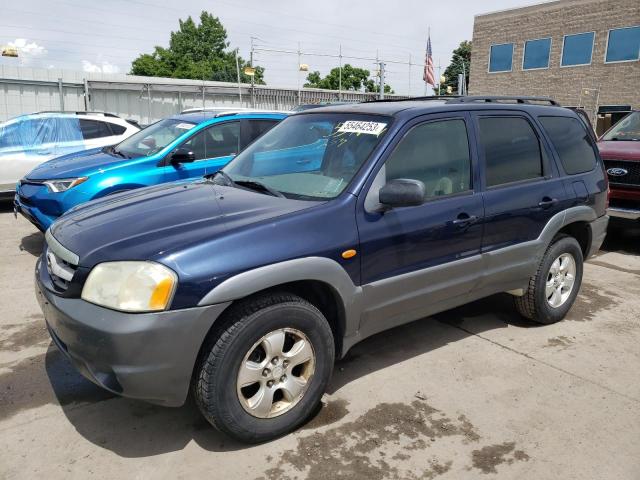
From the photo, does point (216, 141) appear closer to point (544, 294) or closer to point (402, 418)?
point (544, 294)

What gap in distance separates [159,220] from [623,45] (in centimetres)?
2981

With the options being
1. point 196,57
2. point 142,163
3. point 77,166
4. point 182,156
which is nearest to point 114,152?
point 77,166

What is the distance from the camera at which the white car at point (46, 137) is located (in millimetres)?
8516

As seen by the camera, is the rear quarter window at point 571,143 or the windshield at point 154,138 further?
the windshield at point 154,138

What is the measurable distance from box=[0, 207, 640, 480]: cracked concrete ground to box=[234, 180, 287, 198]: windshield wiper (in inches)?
51.2

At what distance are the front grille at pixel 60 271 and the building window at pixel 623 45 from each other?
97.6 ft

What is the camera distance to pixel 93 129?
937cm

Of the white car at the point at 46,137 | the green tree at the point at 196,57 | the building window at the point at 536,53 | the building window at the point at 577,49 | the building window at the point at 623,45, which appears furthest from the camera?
the green tree at the point at 196,57

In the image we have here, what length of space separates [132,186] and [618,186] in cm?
604

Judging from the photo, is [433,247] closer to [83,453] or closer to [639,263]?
[83,453]

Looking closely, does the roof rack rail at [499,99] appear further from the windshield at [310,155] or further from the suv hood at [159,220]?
the suv hood at [159,220]

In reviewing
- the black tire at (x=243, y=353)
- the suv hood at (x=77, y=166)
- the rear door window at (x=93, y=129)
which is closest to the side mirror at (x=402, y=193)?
the black tire at (x=243, y=353)

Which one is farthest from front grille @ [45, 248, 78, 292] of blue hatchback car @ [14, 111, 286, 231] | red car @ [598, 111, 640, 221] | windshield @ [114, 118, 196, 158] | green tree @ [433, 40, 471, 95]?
green tree @ [433, 40, 471, 95]

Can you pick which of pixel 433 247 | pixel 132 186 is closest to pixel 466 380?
pixel 433 247
